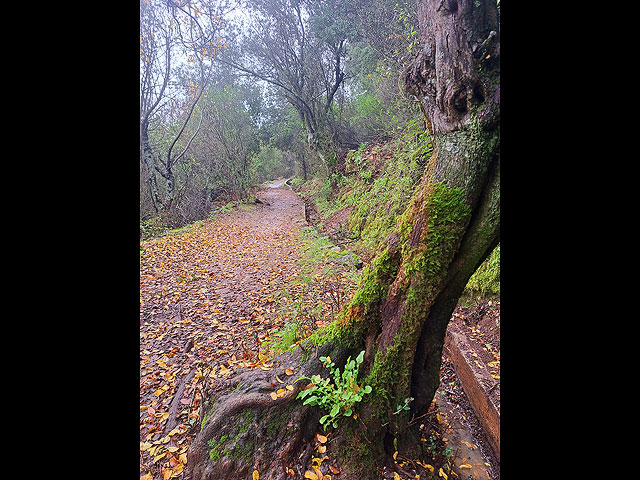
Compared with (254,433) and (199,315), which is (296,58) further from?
(254,433)

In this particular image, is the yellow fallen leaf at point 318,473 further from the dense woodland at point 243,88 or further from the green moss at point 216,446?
the dense woodland at point 243,88

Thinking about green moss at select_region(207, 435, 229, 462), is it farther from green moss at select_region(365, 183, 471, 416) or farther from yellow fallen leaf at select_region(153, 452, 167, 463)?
green moss at select_region(365, 183, 471, 416)

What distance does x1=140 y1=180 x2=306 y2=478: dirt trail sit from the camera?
308 centimetres

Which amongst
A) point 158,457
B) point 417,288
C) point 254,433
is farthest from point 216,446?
point 417,288

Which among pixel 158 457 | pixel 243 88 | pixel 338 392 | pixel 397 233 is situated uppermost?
pixel 243 88

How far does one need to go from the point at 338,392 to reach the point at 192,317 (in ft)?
12.2

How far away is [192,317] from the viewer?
5.20 metres

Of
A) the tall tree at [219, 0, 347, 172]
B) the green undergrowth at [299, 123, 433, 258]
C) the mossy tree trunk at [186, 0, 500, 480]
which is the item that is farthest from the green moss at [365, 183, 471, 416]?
the tall tree at [219, 0, 347, 172]

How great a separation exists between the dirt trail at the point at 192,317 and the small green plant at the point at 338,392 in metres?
1.27

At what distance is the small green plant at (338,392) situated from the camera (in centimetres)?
225

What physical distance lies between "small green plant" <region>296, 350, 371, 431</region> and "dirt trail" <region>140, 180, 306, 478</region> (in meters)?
1.27
